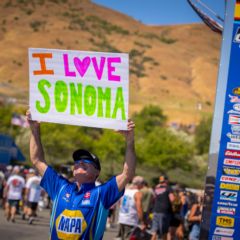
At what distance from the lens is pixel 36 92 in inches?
250

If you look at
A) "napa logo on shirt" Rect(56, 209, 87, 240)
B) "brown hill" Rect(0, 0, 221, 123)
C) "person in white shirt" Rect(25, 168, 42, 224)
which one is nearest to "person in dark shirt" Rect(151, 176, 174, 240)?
"person in white shirt" Rect(25, 168, 42, 224)

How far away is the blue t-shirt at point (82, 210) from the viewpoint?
5.68 metres

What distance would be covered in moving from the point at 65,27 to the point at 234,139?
622 ft

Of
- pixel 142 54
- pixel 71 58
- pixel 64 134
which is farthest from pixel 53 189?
pixel 142 54

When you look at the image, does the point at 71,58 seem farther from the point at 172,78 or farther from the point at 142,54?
the point at 142,54

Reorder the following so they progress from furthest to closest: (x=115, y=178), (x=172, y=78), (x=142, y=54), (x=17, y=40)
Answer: (x=142, y=54), (x=172, y=78), (x=17, y=40), (x=115, y=178)

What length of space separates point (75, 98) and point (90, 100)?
0.15 metres

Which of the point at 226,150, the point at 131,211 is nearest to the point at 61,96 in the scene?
the point at 226,150

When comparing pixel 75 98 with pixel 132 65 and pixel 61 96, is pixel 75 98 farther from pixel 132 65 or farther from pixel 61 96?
pixel 132 65

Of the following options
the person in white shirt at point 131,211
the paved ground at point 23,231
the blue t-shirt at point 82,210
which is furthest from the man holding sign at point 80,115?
the paved ground at point 23,231

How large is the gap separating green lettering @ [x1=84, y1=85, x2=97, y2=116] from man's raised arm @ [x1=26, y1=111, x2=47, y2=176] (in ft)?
1.56

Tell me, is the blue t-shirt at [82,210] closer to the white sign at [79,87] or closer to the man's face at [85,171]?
the man's face at [85,171]

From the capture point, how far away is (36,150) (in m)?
6.22

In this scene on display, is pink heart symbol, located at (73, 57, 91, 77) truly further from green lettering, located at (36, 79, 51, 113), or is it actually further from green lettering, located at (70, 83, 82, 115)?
green lettering, located at (36, 79, 51, 113)
